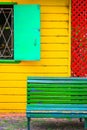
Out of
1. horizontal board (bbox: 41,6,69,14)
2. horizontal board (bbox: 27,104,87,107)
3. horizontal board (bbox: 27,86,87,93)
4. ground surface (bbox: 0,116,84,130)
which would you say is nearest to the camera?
horizontal board (bbox: 27,104,87,107)

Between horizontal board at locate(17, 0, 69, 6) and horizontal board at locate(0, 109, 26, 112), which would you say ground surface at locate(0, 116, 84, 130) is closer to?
horizontal board at locate(0, 109, 26, 112)

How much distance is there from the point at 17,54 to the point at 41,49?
500mm

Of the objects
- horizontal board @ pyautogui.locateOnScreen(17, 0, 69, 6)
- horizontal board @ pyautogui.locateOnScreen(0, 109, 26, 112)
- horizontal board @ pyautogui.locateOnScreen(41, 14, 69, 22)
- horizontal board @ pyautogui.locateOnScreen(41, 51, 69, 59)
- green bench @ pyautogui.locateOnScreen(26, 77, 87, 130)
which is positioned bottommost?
horizontal board @ pyautogui.locateOnScreen(0, 109, 26, 112)

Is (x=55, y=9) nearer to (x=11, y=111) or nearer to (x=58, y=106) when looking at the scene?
(x=11, y=111)

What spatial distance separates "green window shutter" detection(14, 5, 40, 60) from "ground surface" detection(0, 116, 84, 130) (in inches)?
50.4

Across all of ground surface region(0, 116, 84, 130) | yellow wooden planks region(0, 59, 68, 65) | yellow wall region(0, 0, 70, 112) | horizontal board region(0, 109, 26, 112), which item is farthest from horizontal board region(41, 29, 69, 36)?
ground surface region(0, 116, 84, 130)

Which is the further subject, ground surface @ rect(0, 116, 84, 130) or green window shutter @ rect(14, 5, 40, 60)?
green window shutter @ rect(14, 5, 40, 60)

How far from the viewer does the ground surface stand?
29.2 feet

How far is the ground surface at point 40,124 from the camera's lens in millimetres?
8891

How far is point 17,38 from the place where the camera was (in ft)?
33.4

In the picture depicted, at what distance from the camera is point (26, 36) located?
10172mm

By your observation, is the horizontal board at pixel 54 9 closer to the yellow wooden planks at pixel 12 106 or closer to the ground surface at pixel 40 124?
the yellow wooden planks at pixel 12 106

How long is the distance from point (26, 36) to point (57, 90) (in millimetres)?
1897

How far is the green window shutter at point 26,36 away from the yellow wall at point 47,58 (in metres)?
0.17
